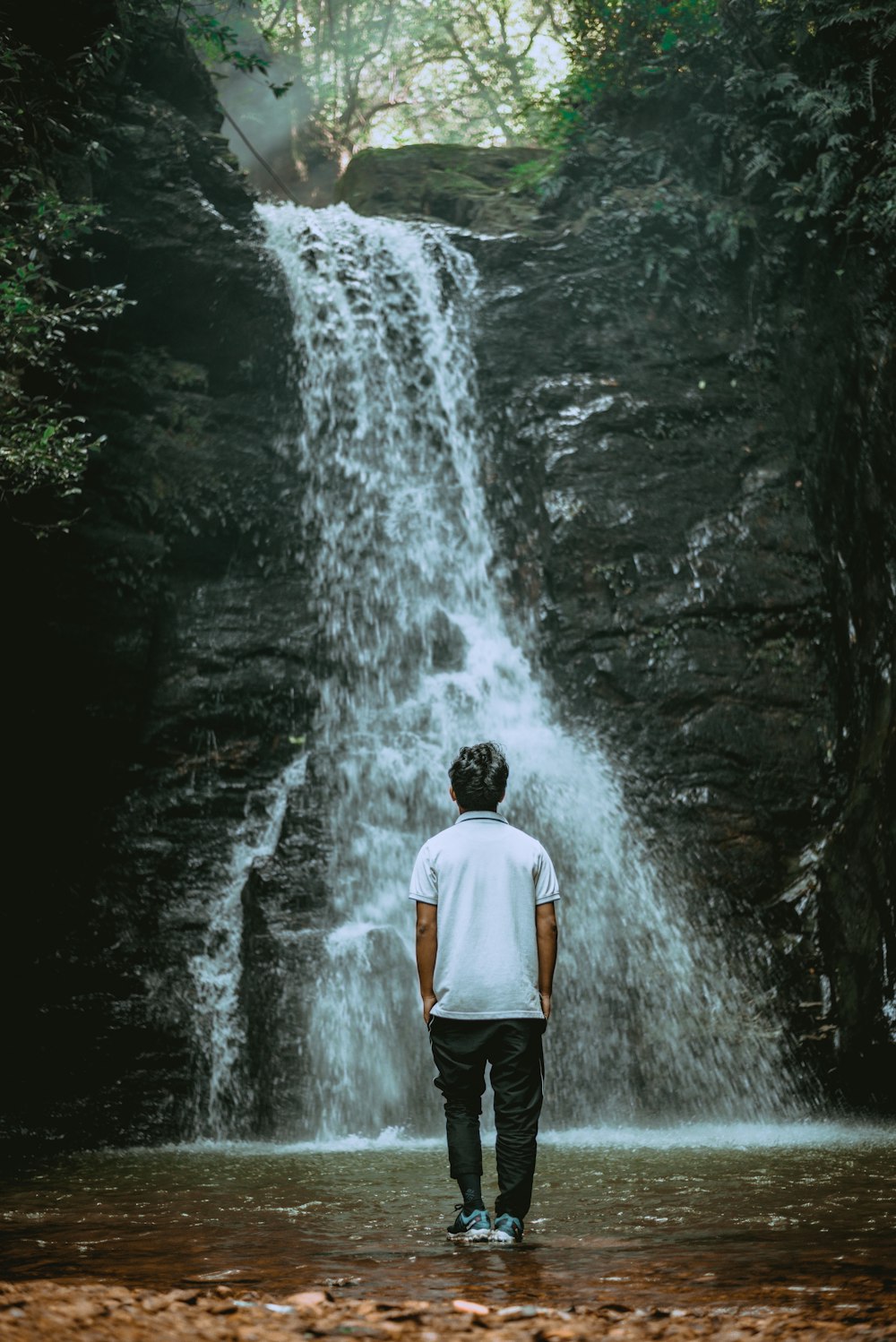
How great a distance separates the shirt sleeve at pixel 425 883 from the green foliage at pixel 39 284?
18.8ft

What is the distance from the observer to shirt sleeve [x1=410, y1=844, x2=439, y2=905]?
423 cm

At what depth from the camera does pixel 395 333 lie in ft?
42.7

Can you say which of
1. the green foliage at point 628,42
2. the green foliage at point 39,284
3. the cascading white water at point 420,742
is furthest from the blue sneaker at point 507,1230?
the green foliage at point 628,42

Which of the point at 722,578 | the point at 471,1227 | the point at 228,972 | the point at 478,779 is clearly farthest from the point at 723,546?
the point at 471,1227

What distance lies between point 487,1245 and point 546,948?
3.48 ft

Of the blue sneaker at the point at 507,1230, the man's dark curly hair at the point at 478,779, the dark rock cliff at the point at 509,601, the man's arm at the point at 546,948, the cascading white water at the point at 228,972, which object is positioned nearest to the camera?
the blue sneaker at the point at 507,1230

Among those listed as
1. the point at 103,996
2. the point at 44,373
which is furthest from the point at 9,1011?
the point at 44,373

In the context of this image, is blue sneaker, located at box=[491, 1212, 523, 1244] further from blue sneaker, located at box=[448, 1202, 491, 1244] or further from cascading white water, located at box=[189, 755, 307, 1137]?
cascading white water, located at box=[189, 755, 307, 1137]

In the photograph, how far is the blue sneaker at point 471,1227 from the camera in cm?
376

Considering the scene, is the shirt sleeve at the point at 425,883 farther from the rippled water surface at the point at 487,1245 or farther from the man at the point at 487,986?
the rippled water surface at the point at 487,1245

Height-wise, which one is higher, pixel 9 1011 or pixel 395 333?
pixel 395 333

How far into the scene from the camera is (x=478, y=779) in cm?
438

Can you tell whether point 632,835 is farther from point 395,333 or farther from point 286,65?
point 286,65

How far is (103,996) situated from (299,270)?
861 centimetres
